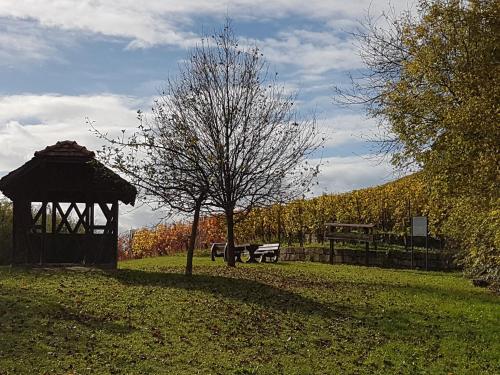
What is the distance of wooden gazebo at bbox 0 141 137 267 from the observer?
61.2ft

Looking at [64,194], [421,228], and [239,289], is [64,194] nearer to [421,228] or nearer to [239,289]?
[239,289]

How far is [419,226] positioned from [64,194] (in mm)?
13291

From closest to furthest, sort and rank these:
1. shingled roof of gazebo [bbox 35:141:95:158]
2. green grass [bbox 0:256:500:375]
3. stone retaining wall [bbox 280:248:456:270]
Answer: green grass [bbox 0:256:500:375] → shingled roof of gazebo [bbox 35:141:95:158] → stone retaining wall [bbox 280:248:456:270]

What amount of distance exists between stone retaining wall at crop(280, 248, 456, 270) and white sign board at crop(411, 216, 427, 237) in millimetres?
1488

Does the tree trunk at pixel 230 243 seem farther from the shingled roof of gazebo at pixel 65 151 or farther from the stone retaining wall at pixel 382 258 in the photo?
the stone retaining wall at pixel 382 258

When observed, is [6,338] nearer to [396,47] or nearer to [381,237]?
[396,47]

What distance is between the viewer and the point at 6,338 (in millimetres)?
10367

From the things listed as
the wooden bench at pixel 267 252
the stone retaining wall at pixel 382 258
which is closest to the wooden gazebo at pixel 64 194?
the wooden bench at pixel 267 252

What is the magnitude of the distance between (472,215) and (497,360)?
766 cm

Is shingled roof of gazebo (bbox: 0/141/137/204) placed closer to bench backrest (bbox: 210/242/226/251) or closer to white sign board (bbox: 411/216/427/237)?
bench backrest (bbox: 210/242/226/251)

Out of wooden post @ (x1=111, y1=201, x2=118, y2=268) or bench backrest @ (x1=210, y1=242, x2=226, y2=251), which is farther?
bench backrest @ (x1=210, y1=242, x2=226, y2=251)

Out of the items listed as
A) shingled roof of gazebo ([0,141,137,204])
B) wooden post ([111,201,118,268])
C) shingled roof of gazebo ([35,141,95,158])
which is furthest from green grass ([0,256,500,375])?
shingled roof of gazebo ([35,141,95,158])

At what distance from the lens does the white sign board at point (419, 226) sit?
25031mm

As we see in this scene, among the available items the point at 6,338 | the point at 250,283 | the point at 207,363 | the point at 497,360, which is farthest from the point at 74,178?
the point at 497,360
